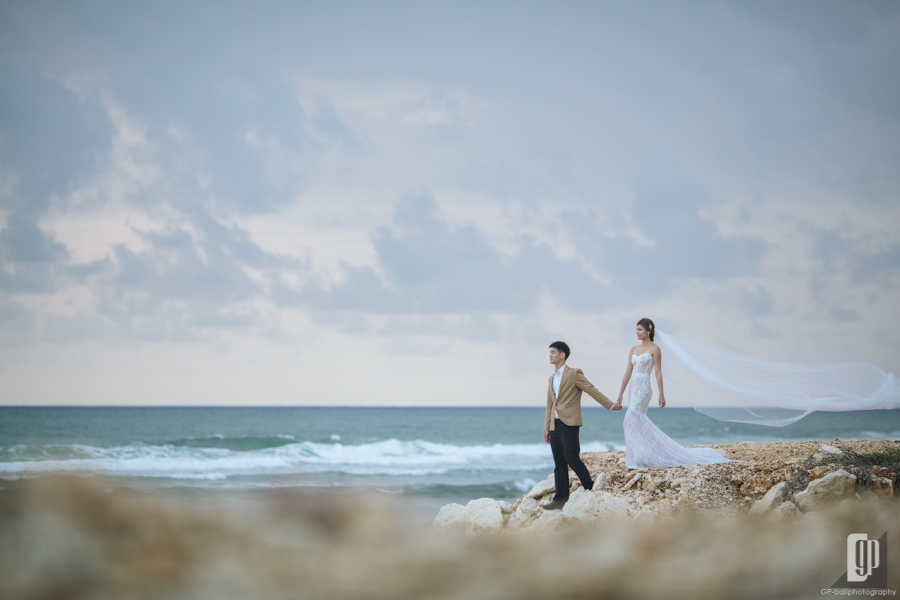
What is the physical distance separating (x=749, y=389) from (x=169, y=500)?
960 cm

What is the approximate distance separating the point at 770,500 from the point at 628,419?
2115 millimetres

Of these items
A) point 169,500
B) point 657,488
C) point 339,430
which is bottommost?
point 339,430

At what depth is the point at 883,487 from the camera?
24.1ft

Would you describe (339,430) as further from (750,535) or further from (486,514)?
(750,535)

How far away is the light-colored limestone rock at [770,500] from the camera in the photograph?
7.20 meters

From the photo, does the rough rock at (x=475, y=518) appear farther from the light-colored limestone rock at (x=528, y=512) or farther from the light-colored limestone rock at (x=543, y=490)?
the light-colored limestone rock at (x=543, y=490)

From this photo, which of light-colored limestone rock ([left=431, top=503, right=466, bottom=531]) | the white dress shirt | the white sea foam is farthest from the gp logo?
the white sea foam

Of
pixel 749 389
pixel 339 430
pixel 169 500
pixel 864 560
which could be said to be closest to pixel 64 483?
pixel 169 500

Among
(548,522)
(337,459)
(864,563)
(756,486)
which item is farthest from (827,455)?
(337,459)

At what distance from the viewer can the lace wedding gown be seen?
29.1ft

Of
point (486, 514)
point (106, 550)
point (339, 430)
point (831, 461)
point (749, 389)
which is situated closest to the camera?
point (106, 550)

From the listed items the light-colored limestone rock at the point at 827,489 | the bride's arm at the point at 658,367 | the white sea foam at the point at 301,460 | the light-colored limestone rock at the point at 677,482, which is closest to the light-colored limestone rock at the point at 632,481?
the light-colored limestone rock at the point at 677,482

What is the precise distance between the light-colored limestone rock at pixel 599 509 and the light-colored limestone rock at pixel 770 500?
165 cm

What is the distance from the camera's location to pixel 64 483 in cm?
89
